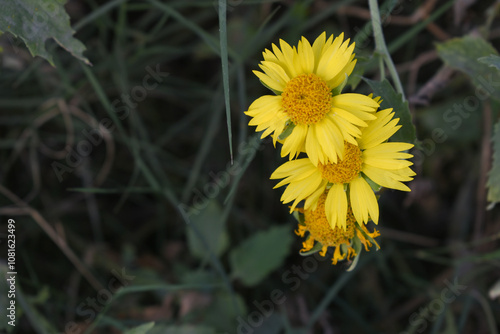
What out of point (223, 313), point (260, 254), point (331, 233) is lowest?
point (223, 313)

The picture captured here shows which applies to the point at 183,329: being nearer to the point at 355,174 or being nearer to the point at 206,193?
the point at 206,193

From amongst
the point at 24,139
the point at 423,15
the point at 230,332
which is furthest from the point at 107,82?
the point at 423,15

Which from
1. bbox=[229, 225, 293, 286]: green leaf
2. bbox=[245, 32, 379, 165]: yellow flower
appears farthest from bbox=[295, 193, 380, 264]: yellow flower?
bbox=[229, 225, 293, 286]: green leaf

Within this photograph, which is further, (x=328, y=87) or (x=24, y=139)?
(x=24, y=139)

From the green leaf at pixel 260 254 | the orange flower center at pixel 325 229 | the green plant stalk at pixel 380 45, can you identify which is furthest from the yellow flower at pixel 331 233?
the green leaf at pixel 260 254

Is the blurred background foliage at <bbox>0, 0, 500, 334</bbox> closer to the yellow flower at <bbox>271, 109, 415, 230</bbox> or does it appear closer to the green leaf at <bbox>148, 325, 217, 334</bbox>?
the green leaf at <bbox>148, 325, 217, 334</bbox>

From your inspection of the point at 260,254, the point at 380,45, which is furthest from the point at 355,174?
the point at 260,254

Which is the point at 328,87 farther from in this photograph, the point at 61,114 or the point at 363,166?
the point at 61,114
